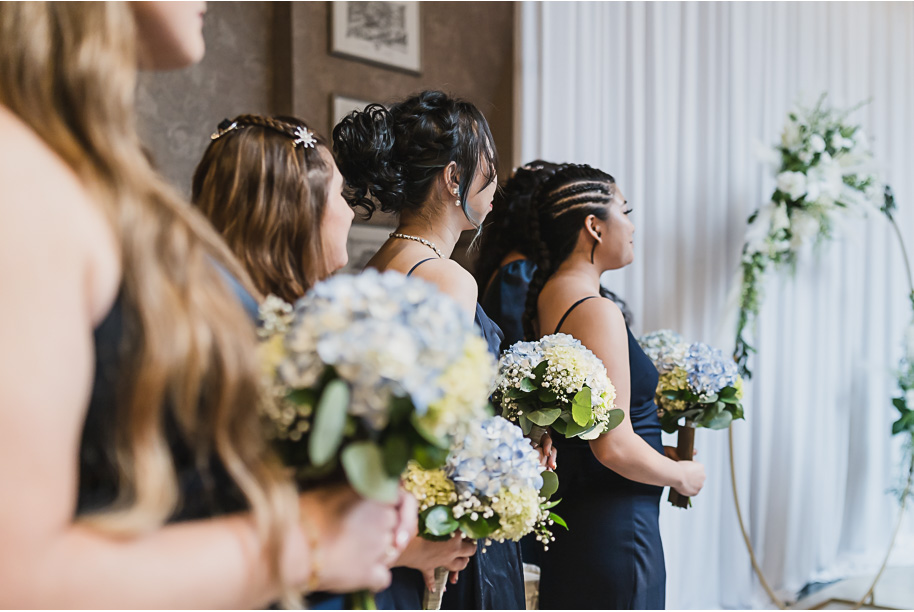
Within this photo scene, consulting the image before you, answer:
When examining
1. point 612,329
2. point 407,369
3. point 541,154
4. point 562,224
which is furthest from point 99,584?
point 541,154

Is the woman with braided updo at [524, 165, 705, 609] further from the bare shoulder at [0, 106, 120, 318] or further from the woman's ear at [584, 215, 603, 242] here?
the bare shoulder at [0, 106, 120, 318]

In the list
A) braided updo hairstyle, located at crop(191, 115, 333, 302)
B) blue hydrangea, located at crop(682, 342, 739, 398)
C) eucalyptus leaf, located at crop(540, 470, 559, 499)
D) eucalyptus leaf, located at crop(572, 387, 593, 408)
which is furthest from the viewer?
blue hydrangea, located at crop(682, 342, 739, 398)

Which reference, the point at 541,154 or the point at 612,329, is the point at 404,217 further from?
the point at 541,154

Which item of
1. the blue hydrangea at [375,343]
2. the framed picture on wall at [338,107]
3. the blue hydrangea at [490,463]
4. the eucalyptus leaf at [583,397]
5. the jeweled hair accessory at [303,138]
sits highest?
the framed picture on wall at [338,107]

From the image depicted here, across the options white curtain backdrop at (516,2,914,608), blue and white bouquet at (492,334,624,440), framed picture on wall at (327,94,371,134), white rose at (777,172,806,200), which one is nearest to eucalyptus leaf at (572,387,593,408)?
blue and white bouquet at (492,334,624,440)

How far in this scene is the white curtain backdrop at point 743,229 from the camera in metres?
3.29

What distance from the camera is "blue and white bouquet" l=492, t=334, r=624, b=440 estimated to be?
1710 mm

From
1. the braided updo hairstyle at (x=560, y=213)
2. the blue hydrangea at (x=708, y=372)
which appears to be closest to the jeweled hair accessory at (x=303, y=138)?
the braided updo hairstyle at (x=560, y=213)

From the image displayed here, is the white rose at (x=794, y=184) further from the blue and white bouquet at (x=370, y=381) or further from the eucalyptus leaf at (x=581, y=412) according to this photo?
the blue and white bouquet at (x=370, y=381)

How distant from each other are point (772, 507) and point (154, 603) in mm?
3614

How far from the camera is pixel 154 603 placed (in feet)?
2.22

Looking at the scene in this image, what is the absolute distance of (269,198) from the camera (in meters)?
1.20

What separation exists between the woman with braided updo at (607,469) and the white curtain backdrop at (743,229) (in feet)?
3.37

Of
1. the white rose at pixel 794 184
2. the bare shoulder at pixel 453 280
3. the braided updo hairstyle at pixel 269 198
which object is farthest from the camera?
the white rose at pixel 794 184
